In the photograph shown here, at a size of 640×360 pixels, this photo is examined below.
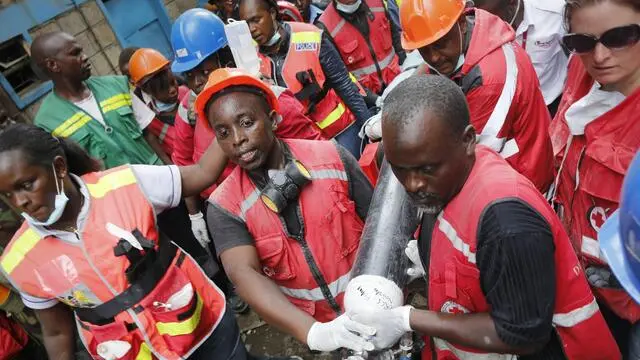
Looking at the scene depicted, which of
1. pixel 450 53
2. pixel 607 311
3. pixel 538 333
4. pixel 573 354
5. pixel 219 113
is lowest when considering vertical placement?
pixel 607 311

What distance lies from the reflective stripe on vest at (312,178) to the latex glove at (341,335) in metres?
0.60

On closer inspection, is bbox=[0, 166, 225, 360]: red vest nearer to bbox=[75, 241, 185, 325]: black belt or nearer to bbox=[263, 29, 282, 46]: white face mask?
bbox=[75, 241, 185, 325]: black belt

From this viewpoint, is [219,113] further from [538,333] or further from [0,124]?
[0,124]

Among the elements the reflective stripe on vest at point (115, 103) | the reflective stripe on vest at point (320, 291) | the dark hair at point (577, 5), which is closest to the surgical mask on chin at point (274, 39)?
the reflective stripe on vest at point (115, 103)

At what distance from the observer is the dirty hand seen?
1781 millimetres

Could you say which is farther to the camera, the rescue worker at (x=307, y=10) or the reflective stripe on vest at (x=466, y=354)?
the rescue worker at (x=307, y=10)

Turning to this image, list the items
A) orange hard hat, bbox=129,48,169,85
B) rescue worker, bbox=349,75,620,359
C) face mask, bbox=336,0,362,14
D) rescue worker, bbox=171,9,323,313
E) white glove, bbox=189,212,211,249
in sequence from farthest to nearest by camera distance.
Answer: face mask, bbox=336,0,362,14, orange hard hat, bbox=129,48,169,85, white glove, bbox=189,212,211,249, rescue worker, bbox=171,9,323,313, rescue worker, bbox=349,75,620,359

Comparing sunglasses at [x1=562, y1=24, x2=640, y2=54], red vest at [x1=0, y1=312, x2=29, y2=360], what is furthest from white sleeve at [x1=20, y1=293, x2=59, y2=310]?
sunglasses at [x1=562, y1=24, x2=640, y2=54]

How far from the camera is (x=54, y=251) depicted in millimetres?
2068

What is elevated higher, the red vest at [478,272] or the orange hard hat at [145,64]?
the orange hard hat at [145,64]

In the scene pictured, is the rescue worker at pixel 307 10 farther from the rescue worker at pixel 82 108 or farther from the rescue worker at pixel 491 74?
the rescue worker at pixel 491 74

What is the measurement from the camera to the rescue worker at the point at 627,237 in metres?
1.14

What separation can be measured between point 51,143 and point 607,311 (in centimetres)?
266

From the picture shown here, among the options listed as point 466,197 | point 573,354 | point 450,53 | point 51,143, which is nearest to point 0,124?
point 51,143
